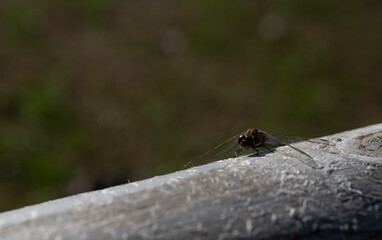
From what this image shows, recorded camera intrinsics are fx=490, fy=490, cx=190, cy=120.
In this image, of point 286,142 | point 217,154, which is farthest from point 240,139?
point 286,142

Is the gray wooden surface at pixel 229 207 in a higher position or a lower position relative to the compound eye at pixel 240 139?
lower

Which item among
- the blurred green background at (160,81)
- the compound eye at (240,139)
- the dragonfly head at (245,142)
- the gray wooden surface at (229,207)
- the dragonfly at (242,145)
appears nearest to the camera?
the gray wooden surface at (229,207)

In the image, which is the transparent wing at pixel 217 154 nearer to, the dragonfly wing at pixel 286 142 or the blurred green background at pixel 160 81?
the dragonfly wing at pixel 286 142

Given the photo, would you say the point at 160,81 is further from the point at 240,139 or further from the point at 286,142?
the point at 286,142

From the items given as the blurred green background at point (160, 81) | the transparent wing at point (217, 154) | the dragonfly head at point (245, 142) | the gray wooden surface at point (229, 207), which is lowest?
the gray wooden surface at point (229, 207)

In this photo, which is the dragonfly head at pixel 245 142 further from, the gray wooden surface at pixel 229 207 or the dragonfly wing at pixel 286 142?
the gray wooden surface at pixel 229 207

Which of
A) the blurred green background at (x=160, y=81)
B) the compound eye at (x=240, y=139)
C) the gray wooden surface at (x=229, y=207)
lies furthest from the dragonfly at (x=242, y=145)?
the blurred green background at (x=160, y=81)

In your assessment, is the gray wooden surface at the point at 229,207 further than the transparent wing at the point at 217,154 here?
No

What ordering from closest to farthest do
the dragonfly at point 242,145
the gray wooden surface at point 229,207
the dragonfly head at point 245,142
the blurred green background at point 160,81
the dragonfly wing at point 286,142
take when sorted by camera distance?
the gray wooden surface at point 229,207 → the dragonfly wing at point 286,142 → the dragonfly at point 242,145 → the dragonfly head at point 245,142 → the blurred green background at point 160,81
